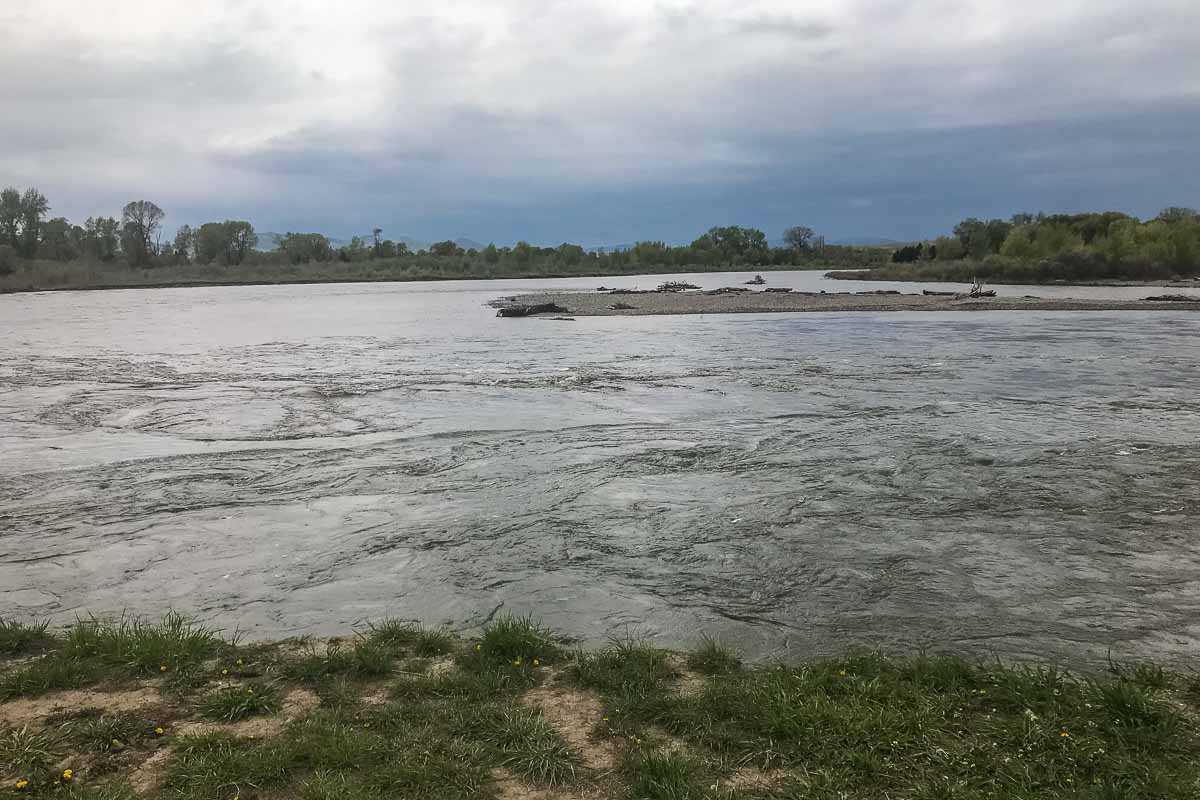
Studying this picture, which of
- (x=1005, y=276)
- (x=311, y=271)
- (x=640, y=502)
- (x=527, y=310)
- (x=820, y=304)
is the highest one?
(x=311, y=271)

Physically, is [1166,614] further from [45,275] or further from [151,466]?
[45,275]

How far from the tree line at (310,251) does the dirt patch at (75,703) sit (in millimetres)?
129045

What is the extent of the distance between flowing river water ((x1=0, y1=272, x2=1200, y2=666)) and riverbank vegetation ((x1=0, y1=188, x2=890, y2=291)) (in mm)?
106862

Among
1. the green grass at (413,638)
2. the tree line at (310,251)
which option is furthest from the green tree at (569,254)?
the green grass at (413,638)

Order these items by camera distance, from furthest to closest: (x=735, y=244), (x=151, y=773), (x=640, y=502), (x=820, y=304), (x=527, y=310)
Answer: (x=735, y=244)
(x=820, y=304)
(x=527, y=310)
(x=640, y=502)
(x=151, y=773)

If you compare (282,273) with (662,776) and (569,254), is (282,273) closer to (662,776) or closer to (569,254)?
(569,254)

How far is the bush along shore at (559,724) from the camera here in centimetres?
401

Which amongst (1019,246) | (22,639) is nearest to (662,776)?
(22,639)

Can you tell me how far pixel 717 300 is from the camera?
53.2m

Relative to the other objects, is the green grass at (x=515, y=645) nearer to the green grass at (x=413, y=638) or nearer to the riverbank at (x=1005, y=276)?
the green grass at (x=413, y=638)

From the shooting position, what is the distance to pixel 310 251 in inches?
6457

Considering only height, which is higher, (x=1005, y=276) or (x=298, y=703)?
(x=1005, y=276)

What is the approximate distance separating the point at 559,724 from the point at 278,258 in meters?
167

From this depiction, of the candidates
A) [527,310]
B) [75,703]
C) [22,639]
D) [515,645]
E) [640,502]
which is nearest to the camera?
[75,703]
